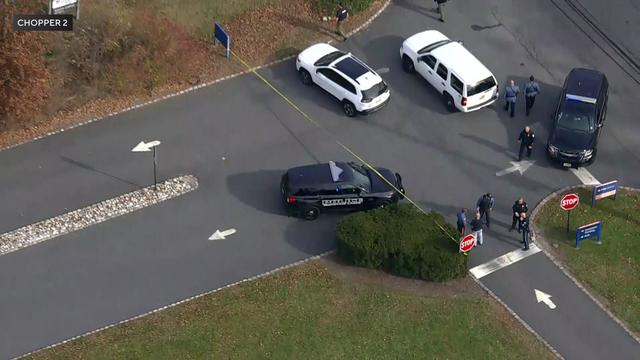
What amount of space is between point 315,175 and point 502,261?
6681 mm

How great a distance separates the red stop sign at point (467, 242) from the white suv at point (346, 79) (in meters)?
7.33

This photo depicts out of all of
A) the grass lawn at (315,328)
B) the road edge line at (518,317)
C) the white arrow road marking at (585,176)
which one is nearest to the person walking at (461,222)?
the road edge line at (518,317)

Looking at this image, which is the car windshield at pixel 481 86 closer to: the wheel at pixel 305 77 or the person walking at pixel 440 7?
the person walking at pixel 440 7

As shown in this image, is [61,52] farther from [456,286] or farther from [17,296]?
[456,286]

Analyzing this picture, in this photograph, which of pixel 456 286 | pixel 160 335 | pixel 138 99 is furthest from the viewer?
pixel 138 99

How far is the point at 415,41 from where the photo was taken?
35.5 meters

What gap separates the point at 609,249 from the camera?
29.8m

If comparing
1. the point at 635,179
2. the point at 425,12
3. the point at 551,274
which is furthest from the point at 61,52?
the point at 635,179

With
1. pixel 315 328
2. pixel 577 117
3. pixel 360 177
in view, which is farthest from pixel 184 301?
pixel 577 117

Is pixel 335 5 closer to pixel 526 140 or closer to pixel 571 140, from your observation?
pixel 526 140

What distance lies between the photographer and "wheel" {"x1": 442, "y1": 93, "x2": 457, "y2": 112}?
3409 cm

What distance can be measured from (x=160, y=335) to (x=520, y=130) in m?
15.4

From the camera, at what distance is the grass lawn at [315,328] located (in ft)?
87.0

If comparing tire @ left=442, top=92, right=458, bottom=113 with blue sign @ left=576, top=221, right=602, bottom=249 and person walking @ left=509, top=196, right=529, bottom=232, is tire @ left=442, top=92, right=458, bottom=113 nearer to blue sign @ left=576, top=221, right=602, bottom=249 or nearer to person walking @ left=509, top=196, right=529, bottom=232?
person walking @ left=509, top=196, right=529, bottom=232
